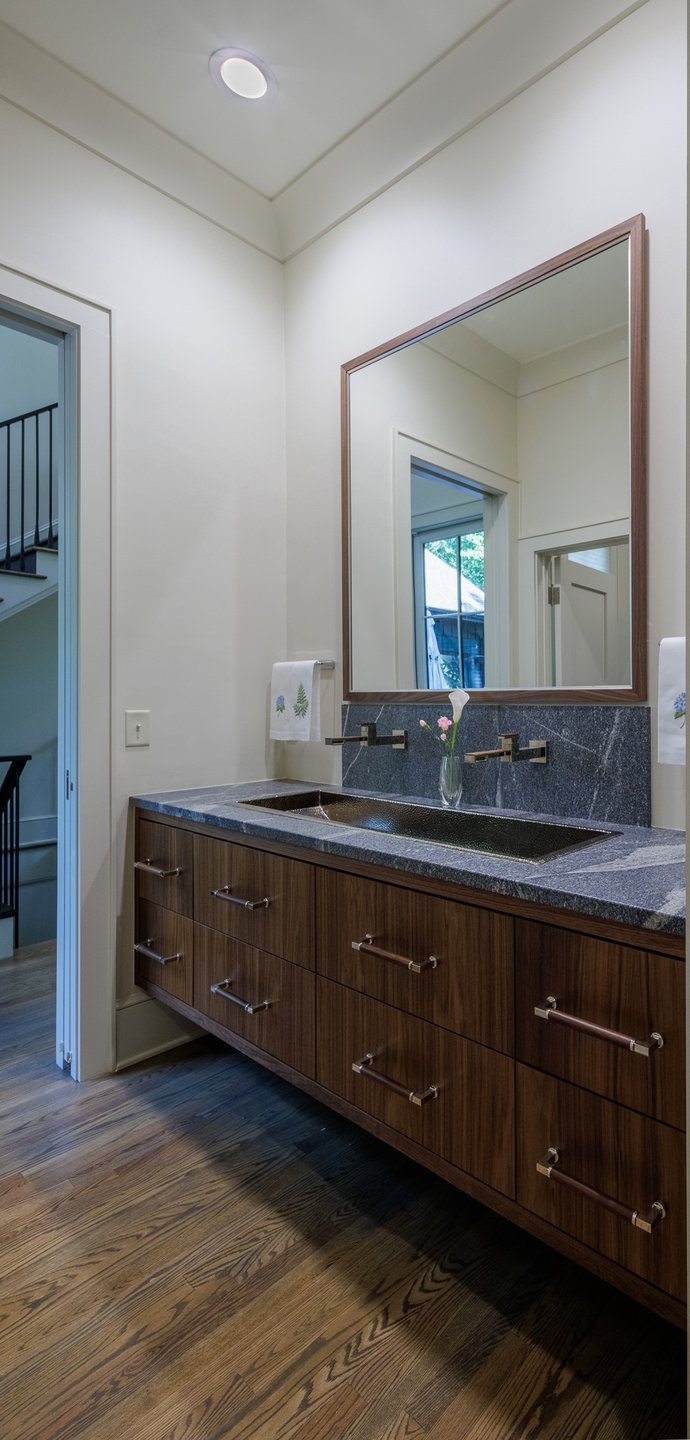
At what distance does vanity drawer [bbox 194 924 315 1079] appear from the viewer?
1.54 meters

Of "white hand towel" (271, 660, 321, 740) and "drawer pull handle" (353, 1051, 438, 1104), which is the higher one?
"white hand towel" (271, 660, 321, 740)

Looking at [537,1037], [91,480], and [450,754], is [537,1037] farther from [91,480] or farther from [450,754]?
[91,480]

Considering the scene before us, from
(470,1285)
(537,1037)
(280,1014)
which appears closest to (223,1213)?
(280,1014)

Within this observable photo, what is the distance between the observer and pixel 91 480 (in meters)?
2.00

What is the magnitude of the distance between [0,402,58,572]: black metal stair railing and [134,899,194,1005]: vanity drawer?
3094 mm

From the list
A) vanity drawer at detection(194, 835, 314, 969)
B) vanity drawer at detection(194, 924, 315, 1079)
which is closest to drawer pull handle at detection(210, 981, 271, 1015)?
vanity drawer at detection(194, 924, 315, 1079)

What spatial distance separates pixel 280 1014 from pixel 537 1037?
0.70 metres

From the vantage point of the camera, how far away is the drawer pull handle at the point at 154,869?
76.3 inches

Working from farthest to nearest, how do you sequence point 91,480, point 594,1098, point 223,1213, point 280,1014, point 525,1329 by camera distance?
point 91,480 < point 280,1014 < point 223,1213 < point 525,1329 < point 594,1098

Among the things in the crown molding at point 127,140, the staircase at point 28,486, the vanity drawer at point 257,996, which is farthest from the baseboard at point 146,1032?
the staircase at point 28,486

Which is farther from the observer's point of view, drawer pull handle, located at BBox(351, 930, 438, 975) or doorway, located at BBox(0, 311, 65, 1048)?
doorway, located at BBox(0, 311, 65, 1048)

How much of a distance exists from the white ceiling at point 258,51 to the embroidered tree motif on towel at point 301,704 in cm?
170

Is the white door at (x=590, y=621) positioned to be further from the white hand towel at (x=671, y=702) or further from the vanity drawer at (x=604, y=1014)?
the vanity drawer at (x=604, y=1014)

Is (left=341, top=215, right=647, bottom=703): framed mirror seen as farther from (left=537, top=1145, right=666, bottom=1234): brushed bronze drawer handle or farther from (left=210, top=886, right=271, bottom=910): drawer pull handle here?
(left=537, top=1145, right=666, bottom=1234): brushed bronze drawer handle
